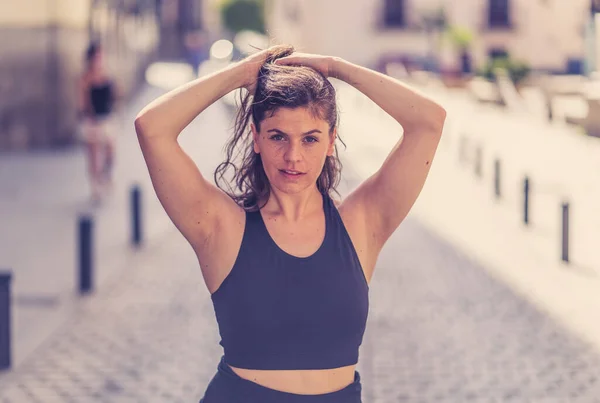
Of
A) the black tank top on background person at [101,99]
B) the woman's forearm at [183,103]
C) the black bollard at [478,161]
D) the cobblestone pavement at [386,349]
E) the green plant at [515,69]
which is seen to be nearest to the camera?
the woman's forearm at [183,103]

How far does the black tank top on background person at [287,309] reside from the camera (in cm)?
266

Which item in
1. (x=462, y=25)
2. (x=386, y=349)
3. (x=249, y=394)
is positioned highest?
(x=249, y=394)

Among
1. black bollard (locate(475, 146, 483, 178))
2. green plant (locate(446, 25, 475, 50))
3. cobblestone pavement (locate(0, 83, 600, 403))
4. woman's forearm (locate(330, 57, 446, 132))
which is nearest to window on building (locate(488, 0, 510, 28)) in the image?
green plant (locate(446, 25, 475, 50))

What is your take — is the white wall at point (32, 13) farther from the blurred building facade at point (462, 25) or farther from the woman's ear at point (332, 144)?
the blurred building facade at point (462, 25)

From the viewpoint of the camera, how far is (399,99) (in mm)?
2980

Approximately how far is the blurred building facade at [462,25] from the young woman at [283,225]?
52244 millimetres

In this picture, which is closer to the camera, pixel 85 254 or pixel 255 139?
pixel 255 139

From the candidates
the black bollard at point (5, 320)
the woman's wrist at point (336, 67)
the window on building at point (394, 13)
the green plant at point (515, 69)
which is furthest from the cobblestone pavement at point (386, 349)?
the window on building at point (394, 13)

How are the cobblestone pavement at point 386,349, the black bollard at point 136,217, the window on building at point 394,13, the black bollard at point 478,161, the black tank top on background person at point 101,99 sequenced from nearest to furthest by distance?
the cobblestone pavement at point 386,349
the black bollard at point 136,217
the black tank top on background person at point 101,99
the black bollard at point 478,161
the window on building at point 394,13

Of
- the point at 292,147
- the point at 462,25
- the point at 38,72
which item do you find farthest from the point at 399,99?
the point at 462,25

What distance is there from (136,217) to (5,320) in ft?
15.0

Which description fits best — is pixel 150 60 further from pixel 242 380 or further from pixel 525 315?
pixel 242 380

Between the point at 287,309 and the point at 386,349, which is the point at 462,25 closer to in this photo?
the point at 386,349

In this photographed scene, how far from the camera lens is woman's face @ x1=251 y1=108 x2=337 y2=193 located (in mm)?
2721
